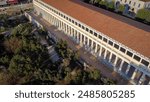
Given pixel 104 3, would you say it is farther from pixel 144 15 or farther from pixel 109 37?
pixel 109 37

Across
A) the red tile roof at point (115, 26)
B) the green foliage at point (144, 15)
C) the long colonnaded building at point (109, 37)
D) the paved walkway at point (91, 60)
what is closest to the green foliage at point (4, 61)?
the paved walkway at point (91, 60)

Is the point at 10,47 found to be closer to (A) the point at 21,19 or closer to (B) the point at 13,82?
(B) the point at 13,82

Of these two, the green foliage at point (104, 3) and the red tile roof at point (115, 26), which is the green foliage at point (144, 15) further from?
the red tile roof at point (115, 26)

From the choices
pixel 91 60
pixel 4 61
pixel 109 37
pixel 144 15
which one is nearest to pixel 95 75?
pixel 109 37

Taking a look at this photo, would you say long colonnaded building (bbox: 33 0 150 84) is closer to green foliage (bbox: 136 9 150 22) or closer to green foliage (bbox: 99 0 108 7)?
green foliage (bbox: 99 0 108 7)

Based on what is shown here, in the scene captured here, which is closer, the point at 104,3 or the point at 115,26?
the point at 115,26

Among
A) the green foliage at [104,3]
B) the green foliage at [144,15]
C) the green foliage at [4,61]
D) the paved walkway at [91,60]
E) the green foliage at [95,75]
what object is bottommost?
the paved walkway at [91,60]

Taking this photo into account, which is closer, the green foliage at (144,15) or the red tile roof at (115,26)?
the red tile roof at (115,26)
